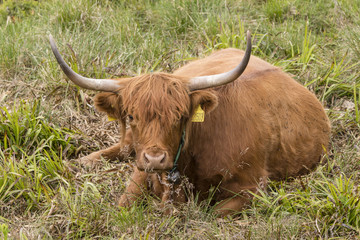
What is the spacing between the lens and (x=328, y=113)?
652 centimetres

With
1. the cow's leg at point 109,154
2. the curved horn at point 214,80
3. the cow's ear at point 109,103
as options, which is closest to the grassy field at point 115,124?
the cow's leg at point 109,154

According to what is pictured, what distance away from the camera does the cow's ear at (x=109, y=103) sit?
449 centimetres

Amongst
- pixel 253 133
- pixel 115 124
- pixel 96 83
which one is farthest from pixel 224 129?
pixel 115 124

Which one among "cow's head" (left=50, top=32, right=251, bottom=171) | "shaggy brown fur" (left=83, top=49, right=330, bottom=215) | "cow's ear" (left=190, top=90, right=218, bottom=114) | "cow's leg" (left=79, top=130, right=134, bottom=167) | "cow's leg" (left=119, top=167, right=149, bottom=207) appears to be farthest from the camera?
"cow's leg" (left=79, top=130, right=134, bottom=167)

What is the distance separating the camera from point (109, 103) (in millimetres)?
4562

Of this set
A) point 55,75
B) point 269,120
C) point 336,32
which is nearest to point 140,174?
point 269,120

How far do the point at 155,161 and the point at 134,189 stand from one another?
1.07m

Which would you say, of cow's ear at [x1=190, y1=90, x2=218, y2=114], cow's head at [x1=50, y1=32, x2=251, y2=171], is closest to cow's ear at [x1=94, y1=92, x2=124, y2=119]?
cow's head at [x1=50, y1=32, x2=251, y2=171]

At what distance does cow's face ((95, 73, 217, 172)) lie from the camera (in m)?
4.14

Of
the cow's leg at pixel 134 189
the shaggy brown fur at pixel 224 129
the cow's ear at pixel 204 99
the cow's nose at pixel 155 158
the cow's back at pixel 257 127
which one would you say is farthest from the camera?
the cow's leg at pixel 134 189

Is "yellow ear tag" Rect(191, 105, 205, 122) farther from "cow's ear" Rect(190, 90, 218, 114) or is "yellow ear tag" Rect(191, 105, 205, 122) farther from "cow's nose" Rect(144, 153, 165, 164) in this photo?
"cow's nose" Rect(144, 153, 165, 164)

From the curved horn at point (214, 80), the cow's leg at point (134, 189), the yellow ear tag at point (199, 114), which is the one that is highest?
the curved horn at point (214, 80)

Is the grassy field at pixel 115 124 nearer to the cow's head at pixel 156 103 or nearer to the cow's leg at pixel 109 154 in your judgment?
the cow's leg at pixel 109 154

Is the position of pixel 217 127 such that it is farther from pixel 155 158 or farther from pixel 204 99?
pixel 155 158
